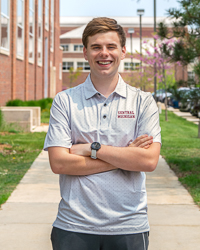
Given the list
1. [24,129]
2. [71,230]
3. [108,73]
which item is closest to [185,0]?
[108,73]

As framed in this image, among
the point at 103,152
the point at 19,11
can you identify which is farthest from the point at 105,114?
the point at 19,11

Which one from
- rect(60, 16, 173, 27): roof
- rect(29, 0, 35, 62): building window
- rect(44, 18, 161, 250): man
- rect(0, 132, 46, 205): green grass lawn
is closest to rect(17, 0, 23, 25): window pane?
rect(29, 0, 35, 62): building window

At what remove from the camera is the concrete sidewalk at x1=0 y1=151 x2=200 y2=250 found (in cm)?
448

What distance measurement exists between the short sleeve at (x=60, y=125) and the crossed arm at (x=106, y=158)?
0.13ft

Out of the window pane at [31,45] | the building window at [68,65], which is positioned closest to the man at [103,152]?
the window pane at [31,45]

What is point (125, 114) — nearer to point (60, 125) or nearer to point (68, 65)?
point (60, 125)

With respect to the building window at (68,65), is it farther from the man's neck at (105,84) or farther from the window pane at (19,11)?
the man's neck at (105,84)

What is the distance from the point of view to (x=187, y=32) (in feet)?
27.5

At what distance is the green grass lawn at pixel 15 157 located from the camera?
7214 millimetres

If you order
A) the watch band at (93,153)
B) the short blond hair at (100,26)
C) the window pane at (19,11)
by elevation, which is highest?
the window pane at (19,11)

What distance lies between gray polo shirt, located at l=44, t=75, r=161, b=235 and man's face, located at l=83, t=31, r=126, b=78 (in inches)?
4.3

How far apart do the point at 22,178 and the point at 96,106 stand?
5604mm

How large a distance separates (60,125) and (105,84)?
1.22 ft

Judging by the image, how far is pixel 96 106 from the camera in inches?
Answer: 95.5
